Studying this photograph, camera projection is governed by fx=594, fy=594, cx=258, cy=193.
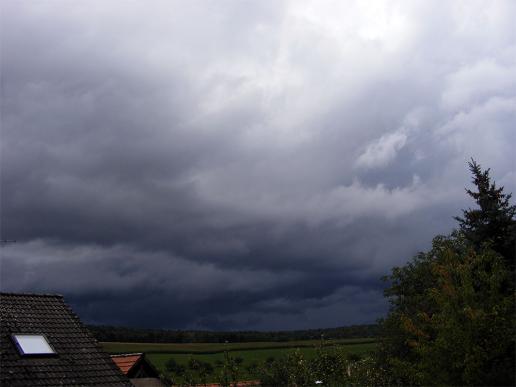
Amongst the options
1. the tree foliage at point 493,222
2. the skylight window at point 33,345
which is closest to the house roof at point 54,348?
the skylight window at point 33,345

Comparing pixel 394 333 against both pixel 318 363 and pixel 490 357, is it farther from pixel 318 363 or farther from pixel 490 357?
pixel 490 357

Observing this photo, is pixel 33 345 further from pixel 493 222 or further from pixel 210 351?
pixel 210 351

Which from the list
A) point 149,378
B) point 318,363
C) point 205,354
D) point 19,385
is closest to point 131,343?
point 205,354

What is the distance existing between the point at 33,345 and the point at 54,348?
100 centimetres

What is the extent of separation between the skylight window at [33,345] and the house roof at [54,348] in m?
0.19

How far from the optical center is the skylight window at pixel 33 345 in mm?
22859

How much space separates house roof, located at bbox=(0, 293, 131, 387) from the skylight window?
194 mm

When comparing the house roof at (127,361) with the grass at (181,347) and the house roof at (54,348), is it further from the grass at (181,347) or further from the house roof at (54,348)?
the grass at (181,347)

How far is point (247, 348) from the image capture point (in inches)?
4343

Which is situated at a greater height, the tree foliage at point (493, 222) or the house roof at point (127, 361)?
the tree foliage at point (493, 222)

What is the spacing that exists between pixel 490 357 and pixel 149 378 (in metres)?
23.8

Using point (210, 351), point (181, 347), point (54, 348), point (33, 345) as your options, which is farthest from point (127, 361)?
→ point (181, 347)

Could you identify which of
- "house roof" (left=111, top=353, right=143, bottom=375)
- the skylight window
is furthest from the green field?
A: the skylight window

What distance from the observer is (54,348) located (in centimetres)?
2425
